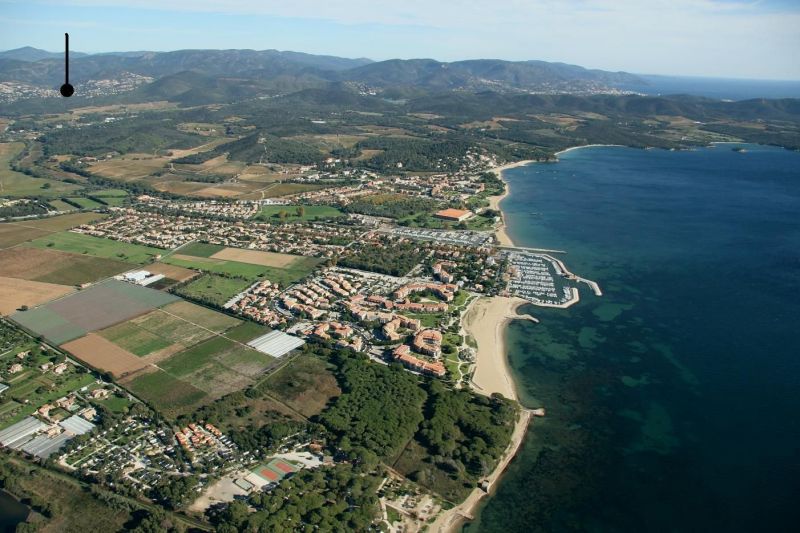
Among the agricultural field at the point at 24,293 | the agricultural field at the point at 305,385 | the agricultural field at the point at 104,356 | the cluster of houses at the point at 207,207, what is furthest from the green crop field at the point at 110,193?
the agricultural field at the point at 305,385

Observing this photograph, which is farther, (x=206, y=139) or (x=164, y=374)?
(x=206, y=139)

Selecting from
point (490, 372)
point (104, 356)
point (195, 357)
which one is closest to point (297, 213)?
point (195, 357)

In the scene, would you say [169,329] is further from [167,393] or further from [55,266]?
[55,266]

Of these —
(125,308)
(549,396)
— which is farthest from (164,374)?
(549,396)

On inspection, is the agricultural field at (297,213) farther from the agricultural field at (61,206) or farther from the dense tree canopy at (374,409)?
the dense tree canopy at (374,409)

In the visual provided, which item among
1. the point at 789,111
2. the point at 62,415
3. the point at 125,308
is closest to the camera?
the point at 62,415

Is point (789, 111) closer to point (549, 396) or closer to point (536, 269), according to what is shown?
point (536, 269)

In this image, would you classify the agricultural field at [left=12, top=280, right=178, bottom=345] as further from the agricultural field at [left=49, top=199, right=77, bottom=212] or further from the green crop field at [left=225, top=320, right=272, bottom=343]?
the agricultural field at [left=49, top=199, right=77, bottom=212]
